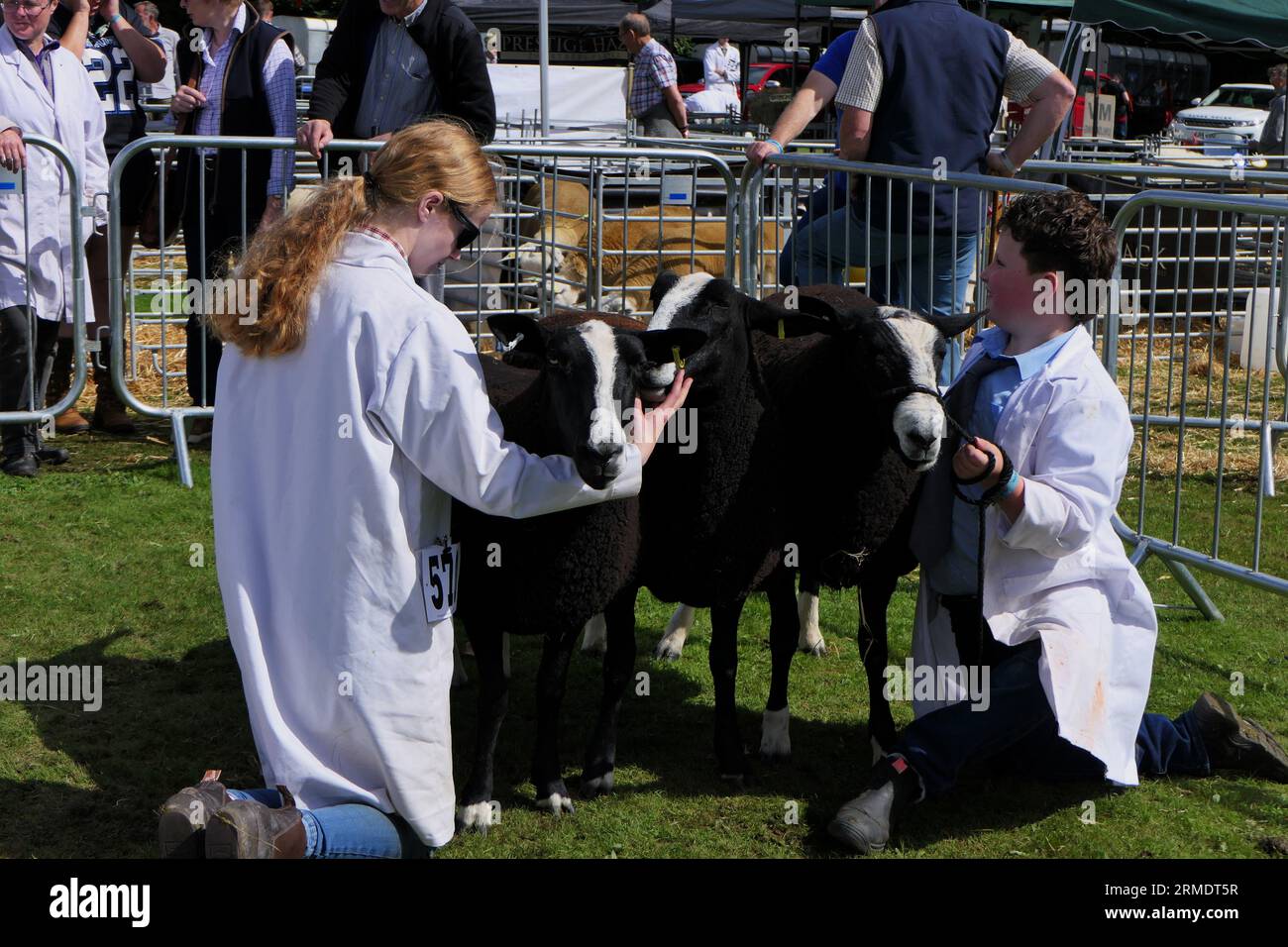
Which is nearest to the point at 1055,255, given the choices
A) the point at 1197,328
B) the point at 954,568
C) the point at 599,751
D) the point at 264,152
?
the point at 954,568

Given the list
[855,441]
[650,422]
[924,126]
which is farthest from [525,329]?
[924,126]

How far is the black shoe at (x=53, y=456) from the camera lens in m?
7.52

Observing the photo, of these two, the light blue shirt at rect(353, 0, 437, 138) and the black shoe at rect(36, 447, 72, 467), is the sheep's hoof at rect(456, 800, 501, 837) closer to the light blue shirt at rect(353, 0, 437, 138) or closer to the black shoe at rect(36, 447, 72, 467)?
the light blue shirt at rect(353, 0, 437, 138)

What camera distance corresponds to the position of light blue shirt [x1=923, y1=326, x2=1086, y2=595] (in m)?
4.15

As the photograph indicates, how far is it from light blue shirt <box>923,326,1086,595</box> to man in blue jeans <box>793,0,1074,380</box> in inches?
66.5

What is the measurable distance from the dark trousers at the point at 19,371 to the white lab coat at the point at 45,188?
8cm

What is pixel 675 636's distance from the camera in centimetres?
561

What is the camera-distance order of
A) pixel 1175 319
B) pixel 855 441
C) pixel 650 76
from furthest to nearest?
pixel 650 76
pixel 1175 319
pixel 855 441

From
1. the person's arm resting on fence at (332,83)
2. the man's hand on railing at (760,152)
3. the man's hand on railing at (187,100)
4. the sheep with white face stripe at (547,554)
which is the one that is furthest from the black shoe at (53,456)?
the sheep with white face stripe at (547,554)

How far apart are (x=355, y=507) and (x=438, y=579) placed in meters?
0.32

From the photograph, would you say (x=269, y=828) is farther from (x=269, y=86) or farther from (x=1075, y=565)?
(x=269, y=86)

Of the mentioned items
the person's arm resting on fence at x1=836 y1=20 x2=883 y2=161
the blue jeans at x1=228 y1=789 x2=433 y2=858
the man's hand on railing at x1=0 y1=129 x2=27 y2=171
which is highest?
the person's arm resting on fence at x1=836 y1=20 x2=883 y2=161

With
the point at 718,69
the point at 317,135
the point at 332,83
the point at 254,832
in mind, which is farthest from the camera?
the point at 718,69

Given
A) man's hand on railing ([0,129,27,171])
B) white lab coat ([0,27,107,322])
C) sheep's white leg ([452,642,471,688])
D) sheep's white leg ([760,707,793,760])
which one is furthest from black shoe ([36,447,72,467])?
sheep's white leg ([760,707,793,760])
